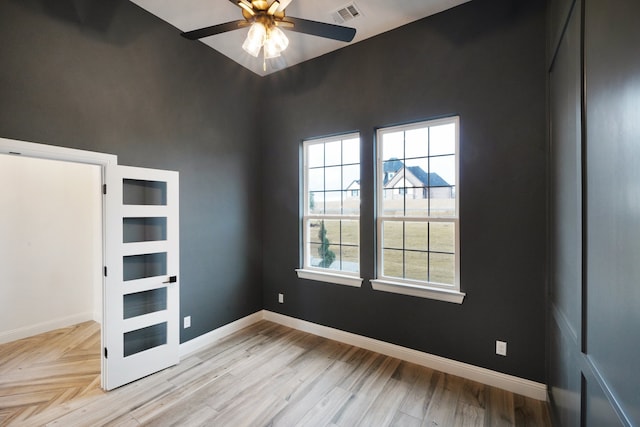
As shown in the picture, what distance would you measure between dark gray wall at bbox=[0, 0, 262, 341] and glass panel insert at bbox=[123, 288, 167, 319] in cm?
25

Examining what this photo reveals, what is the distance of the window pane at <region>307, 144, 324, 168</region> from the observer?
370 cm

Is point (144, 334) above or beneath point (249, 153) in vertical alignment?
beneath

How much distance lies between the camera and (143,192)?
9.08 ft

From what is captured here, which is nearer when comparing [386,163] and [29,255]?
[386,163]

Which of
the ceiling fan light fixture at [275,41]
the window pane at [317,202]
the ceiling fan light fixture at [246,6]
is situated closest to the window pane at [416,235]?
the window pane at [317,202]

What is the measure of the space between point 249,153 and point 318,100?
1.20 m

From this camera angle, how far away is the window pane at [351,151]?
11.1ft

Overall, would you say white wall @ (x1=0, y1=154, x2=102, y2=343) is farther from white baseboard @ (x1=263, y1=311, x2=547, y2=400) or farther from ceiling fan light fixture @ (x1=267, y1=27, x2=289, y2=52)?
ceiling fan light fixture @ (x1=267, y1=27, x2=289, y2=52)

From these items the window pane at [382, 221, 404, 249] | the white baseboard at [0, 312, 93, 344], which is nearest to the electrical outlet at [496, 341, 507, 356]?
the window pane at [382, 221, 404, 249]

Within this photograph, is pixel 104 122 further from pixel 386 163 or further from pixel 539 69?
pixel 539 69

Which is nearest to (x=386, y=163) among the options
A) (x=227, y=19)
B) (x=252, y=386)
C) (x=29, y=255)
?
(x=227, y=19)

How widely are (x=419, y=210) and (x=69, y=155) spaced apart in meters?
3.24

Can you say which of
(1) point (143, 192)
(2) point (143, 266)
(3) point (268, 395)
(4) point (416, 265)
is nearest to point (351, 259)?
(4) point (416, 265)

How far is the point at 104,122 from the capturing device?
8.32ft
